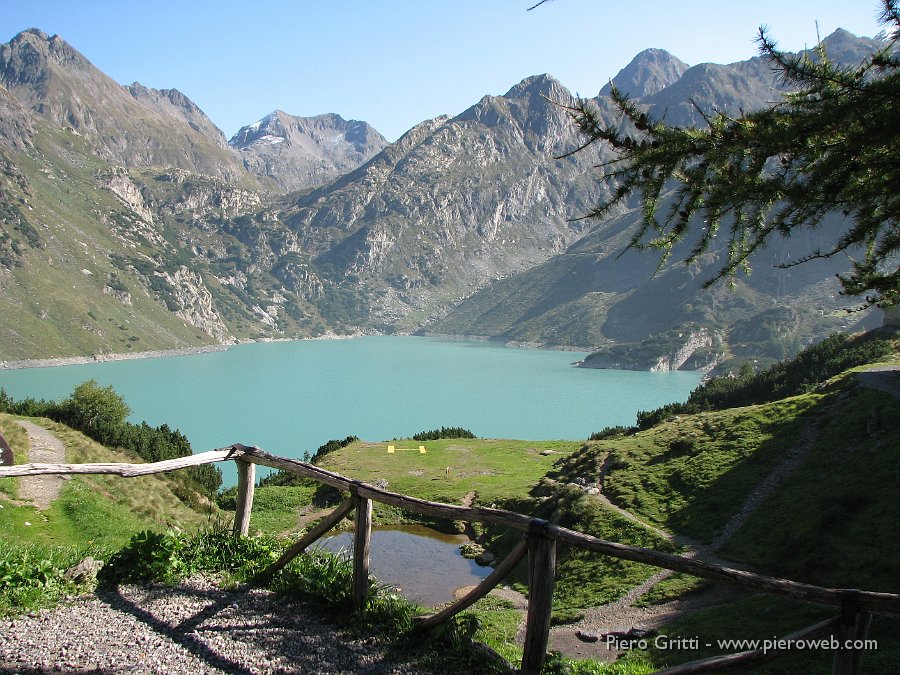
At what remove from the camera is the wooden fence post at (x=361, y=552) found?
21.0 ft

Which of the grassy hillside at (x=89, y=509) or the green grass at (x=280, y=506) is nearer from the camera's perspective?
the grassy hillside at (x=89, y=509)

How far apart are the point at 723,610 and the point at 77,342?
653ft

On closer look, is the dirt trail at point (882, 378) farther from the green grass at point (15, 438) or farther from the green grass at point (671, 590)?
the green grass at point (15, 438)

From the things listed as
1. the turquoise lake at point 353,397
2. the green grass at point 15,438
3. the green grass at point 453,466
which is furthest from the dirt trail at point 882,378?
the turquoise lake at point 353,397

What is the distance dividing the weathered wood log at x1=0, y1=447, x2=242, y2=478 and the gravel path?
1.34 metres

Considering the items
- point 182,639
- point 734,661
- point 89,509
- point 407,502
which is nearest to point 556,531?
point 734,661

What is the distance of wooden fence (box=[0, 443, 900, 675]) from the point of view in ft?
13.9

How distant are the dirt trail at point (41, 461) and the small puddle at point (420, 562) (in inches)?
284

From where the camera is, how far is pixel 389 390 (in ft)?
469

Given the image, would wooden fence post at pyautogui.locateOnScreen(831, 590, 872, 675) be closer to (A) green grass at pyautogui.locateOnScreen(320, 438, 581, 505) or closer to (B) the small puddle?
(B) the small puddle

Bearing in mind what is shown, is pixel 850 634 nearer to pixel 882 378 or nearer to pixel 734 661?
pixel 734 661

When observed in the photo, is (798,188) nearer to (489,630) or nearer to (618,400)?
(489,630)

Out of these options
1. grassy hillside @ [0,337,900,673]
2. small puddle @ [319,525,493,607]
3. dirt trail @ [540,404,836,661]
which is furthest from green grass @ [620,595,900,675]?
small puddle @ [319,525,493,607]

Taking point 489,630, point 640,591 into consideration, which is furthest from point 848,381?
point 489,630
